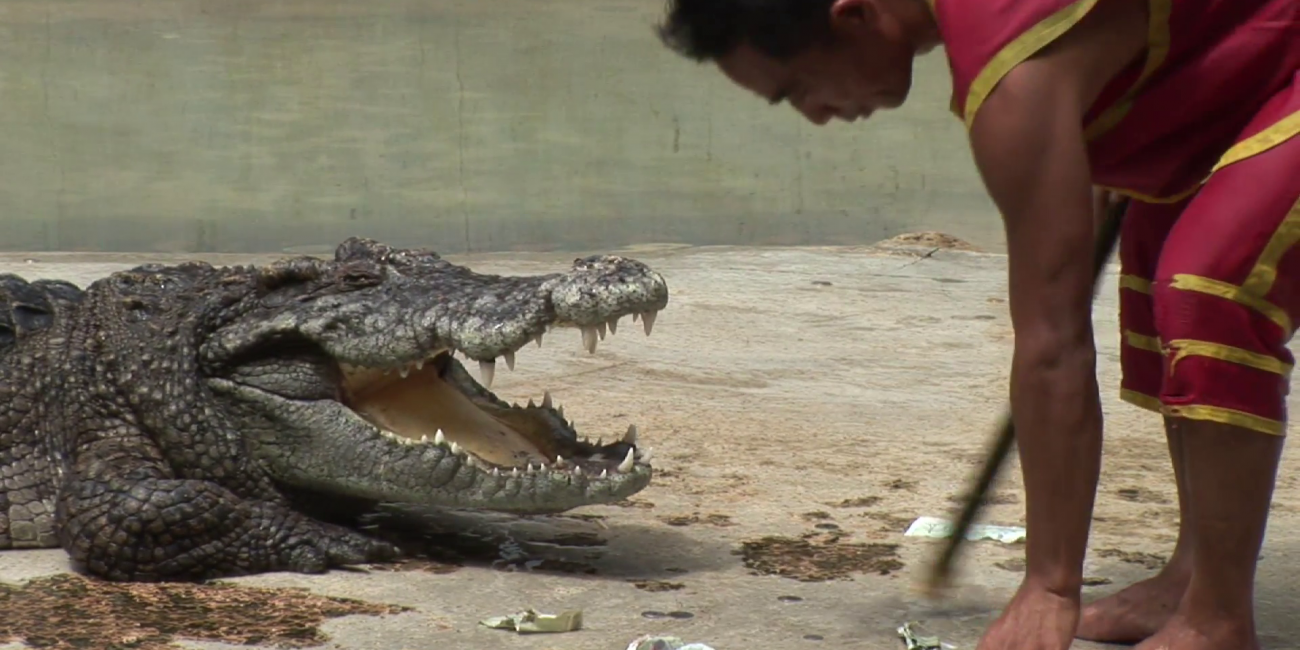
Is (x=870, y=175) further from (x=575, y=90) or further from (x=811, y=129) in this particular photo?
(x=575, y=90)

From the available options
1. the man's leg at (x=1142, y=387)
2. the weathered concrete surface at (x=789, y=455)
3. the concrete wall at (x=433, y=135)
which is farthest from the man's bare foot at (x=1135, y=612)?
the concrete wall at (x=433, y=135)

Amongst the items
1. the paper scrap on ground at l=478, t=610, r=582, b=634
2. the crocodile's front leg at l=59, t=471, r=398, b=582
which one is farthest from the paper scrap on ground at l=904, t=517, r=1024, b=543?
the crocodile's front leg at l=59, t=471, r=398, b=582

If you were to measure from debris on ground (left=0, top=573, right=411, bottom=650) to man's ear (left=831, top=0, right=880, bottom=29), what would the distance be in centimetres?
144

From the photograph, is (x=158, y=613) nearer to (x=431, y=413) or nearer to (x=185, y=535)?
(x=185, y=535)

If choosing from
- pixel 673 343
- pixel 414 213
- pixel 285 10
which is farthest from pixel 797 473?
pixel 285 10

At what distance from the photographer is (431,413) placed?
375 cm

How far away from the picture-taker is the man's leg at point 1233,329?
94.6 inches

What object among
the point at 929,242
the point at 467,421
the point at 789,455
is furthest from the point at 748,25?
the point at 929,242

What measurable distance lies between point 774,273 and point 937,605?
4.17 metres


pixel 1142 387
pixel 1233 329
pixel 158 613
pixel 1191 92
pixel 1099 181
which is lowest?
pixel 158 613

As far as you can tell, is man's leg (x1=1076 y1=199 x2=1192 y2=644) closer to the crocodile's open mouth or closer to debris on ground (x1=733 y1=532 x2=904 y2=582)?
debris on ground (x1=733 y1=532 x2=904 y2=582)

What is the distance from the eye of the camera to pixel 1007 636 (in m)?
2.40

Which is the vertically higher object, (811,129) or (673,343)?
(811,129)

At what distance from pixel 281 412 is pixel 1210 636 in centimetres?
195
